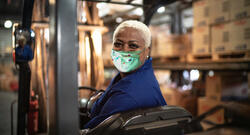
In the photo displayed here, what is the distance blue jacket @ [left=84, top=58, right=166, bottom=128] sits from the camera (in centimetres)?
164

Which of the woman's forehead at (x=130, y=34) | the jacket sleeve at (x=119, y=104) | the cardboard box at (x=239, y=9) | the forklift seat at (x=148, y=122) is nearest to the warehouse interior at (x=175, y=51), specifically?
the cardboard box at (x=239, y=9)

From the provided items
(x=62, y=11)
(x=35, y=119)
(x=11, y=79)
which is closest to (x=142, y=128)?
(x=62, y=11)

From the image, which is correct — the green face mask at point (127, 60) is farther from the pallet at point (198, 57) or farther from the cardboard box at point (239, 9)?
the pallet at point (198, 57)

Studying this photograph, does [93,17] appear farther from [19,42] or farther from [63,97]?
[63,97]

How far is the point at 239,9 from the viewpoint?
13.5ft

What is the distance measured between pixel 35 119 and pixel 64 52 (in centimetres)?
314

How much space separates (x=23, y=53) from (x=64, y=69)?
1.77 m

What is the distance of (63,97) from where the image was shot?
0.93m

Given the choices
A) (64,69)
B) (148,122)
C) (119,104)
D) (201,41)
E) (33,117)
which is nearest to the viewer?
(64,69)

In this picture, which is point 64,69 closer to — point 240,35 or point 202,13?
point 240,35

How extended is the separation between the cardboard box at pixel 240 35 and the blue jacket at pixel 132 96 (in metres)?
2.80

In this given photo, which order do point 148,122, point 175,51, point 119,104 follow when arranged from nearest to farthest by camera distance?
1. point 148,122
2. point 119,104
3. point 175,51

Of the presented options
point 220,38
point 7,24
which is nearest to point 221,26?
point 220,38

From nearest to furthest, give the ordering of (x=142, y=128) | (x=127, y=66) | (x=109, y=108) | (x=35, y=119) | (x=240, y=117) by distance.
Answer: (x=142, y=128), (x=109, y=108), (x=127, y=66), (x=35, y=119), (x=240, y=117)
